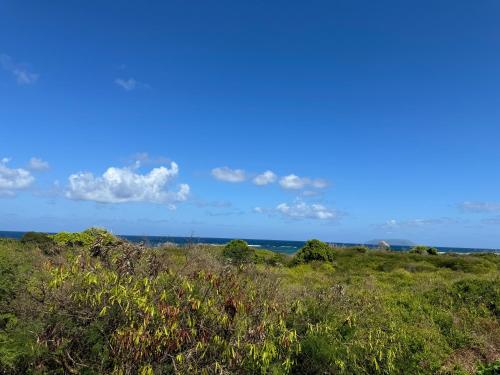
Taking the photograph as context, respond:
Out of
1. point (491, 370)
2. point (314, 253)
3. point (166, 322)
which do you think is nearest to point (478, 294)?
point (491, 370)

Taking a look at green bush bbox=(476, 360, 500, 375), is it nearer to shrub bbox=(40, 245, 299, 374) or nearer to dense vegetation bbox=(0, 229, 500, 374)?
dense vegetation bbox=(0, 229, 500, 374)

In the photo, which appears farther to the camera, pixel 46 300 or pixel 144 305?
pixel 46 300

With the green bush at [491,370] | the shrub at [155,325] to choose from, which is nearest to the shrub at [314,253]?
the green bush at [491,370]

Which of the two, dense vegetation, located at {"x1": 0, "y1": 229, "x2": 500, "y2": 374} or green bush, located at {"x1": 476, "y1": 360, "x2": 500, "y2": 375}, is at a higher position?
dense vegetation, located at {"x1": 0, "y1": 229, "x2": 500, "y2": 374}

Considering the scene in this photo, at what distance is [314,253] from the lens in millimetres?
27781

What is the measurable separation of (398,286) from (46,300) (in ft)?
44.5

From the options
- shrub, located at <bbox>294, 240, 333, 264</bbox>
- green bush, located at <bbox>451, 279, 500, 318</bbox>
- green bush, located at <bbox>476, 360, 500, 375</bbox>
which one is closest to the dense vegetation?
green bush, located at <bbox>476, 360, 500, 375</bbox>

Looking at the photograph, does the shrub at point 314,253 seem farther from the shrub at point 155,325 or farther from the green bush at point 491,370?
the shrub at point 155,325

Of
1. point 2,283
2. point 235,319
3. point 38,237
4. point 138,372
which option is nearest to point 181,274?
point 235,319

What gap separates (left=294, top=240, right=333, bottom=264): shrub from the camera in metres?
27.7

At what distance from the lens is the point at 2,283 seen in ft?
25.4

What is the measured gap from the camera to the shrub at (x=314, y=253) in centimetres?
2769

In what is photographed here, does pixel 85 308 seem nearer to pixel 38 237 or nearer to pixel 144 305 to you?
pixel 144 305

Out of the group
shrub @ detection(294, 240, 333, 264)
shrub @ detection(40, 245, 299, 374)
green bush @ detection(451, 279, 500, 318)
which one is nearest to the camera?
shrub @ detection(40, 245, 299, 374)
